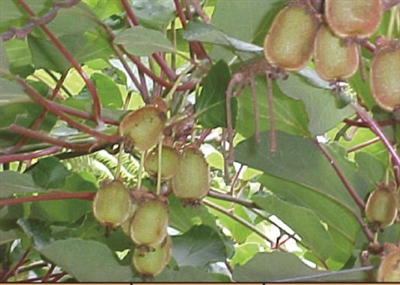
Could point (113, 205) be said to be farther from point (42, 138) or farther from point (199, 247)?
point (199, 247)

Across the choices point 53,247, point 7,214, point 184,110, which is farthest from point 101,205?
point 7,214

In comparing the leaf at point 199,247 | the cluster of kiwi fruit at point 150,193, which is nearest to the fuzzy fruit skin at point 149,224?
the cluster of kiwi fruit at point 150,193

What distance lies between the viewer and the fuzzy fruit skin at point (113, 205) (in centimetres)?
62

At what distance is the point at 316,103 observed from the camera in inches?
28.8

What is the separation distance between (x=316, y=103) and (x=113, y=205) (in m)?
0.25

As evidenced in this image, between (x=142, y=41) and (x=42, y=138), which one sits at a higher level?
(x=142, y=41)

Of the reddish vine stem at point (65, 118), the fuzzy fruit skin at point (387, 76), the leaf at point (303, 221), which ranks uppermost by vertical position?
the fuzzy fruit skin at point (387, 76)

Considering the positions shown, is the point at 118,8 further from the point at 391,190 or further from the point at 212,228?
the point at 391,190

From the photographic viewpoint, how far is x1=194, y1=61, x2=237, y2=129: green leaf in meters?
0.64

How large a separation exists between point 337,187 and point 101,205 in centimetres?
32

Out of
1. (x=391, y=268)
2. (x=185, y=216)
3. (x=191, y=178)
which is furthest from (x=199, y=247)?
(x=391, y=268)

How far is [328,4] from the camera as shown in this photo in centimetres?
47

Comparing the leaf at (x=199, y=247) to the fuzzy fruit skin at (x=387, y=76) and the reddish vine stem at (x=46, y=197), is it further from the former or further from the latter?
the fuzzy fruit skin at (x=387, y=76)

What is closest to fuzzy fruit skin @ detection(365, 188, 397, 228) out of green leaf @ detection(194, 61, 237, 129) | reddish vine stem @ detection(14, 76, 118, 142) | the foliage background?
the foliage background
